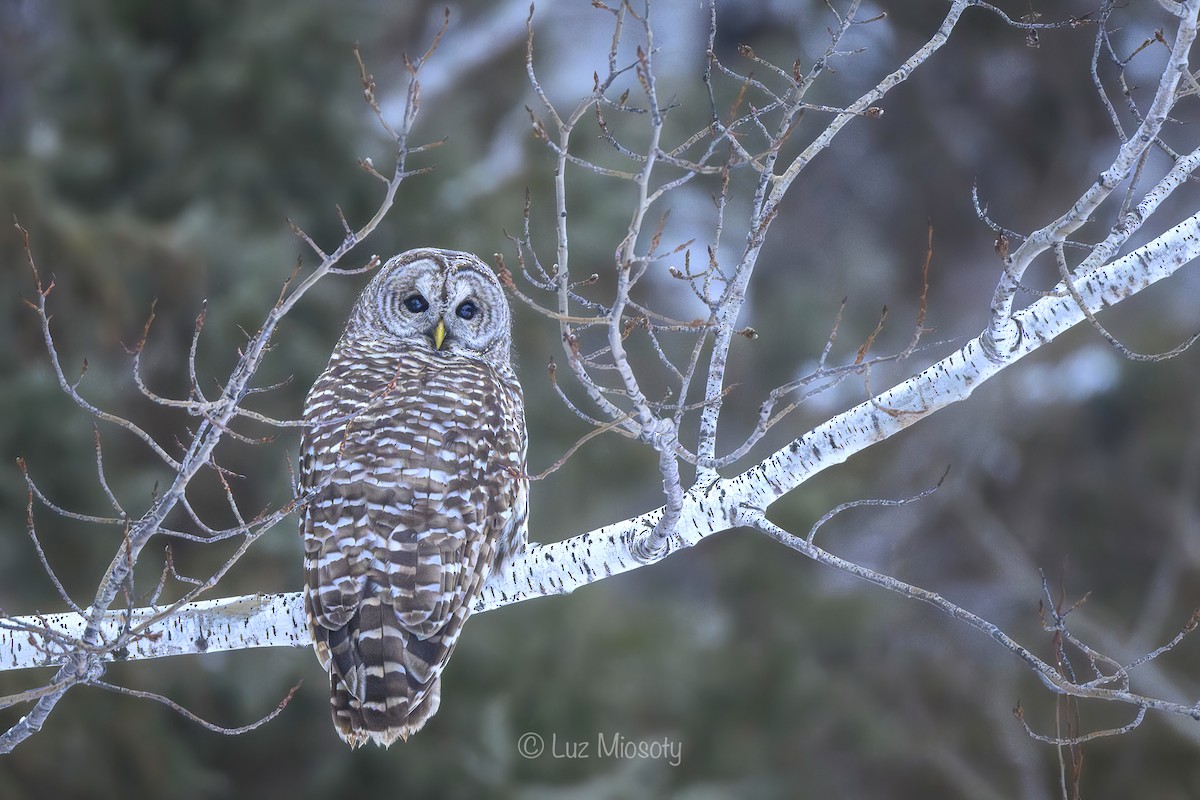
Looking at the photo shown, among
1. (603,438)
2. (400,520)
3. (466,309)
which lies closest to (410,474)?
(400,520)

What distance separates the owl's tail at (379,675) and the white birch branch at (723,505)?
0.25m

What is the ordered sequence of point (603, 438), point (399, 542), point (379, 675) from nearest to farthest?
point (379, 675)
point (399, 542)
point (603, 438)

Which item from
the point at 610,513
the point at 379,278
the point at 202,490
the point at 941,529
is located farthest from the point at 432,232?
the point at 941,529

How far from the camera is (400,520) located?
416 centimetres

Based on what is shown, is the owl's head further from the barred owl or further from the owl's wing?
the owl's wing

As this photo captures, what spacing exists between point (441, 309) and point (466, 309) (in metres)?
0.11

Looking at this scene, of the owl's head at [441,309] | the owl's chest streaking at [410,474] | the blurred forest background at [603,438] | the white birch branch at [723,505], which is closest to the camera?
the white birch branch at [723,505]

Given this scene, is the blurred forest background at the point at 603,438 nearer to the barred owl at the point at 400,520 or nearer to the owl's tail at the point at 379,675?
the barred owl at the point at 400,520

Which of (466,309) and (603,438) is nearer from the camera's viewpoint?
(466,309)

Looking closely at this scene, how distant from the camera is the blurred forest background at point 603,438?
7.22m

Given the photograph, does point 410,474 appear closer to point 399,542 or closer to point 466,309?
Answer: point 399,542

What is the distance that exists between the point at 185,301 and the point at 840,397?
766 centimetres

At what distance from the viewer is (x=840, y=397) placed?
43.5ft

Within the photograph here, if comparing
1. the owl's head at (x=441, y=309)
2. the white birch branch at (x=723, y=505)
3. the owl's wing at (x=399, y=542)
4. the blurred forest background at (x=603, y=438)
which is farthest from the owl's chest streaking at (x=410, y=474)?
the blurred forest background at (x=603, y=438)
